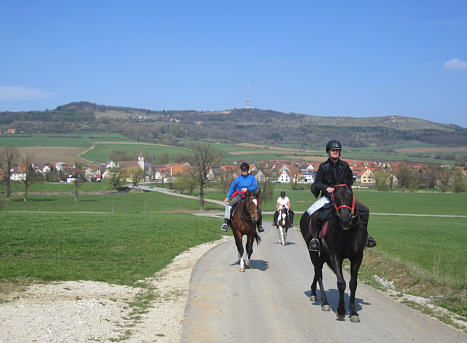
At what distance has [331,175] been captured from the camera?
10.1 metres

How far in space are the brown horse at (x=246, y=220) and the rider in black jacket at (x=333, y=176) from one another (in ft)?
14.8

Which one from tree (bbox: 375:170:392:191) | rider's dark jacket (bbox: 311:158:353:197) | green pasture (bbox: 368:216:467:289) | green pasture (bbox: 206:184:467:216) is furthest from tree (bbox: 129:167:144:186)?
rider's dark jacket (bbox: 311:158:353:197)

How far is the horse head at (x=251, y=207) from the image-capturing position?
14.8 m

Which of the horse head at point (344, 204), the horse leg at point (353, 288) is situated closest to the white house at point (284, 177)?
the horse leg at point (353, 288)

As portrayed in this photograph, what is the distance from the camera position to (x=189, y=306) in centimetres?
1013

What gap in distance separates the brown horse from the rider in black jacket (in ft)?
14.8

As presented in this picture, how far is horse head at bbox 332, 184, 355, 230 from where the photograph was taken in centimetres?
904

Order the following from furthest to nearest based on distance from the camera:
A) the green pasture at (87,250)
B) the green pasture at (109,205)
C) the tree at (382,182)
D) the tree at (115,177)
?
the tree at (382,182)
the tree at (115,177)
the green pasture at (109,205)
the green pasture at (87,250)

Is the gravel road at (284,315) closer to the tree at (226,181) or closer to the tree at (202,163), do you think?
the tree at (202,163)

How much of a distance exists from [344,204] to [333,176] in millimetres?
1010

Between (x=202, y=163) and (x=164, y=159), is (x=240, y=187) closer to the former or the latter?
(x=202, y=163)

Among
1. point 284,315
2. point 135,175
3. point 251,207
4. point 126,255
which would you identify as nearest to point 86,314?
point 284,315

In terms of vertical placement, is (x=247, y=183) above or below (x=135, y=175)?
above

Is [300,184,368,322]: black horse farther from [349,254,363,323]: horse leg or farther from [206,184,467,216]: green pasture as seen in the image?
[206,184,467,216]: green pasture
